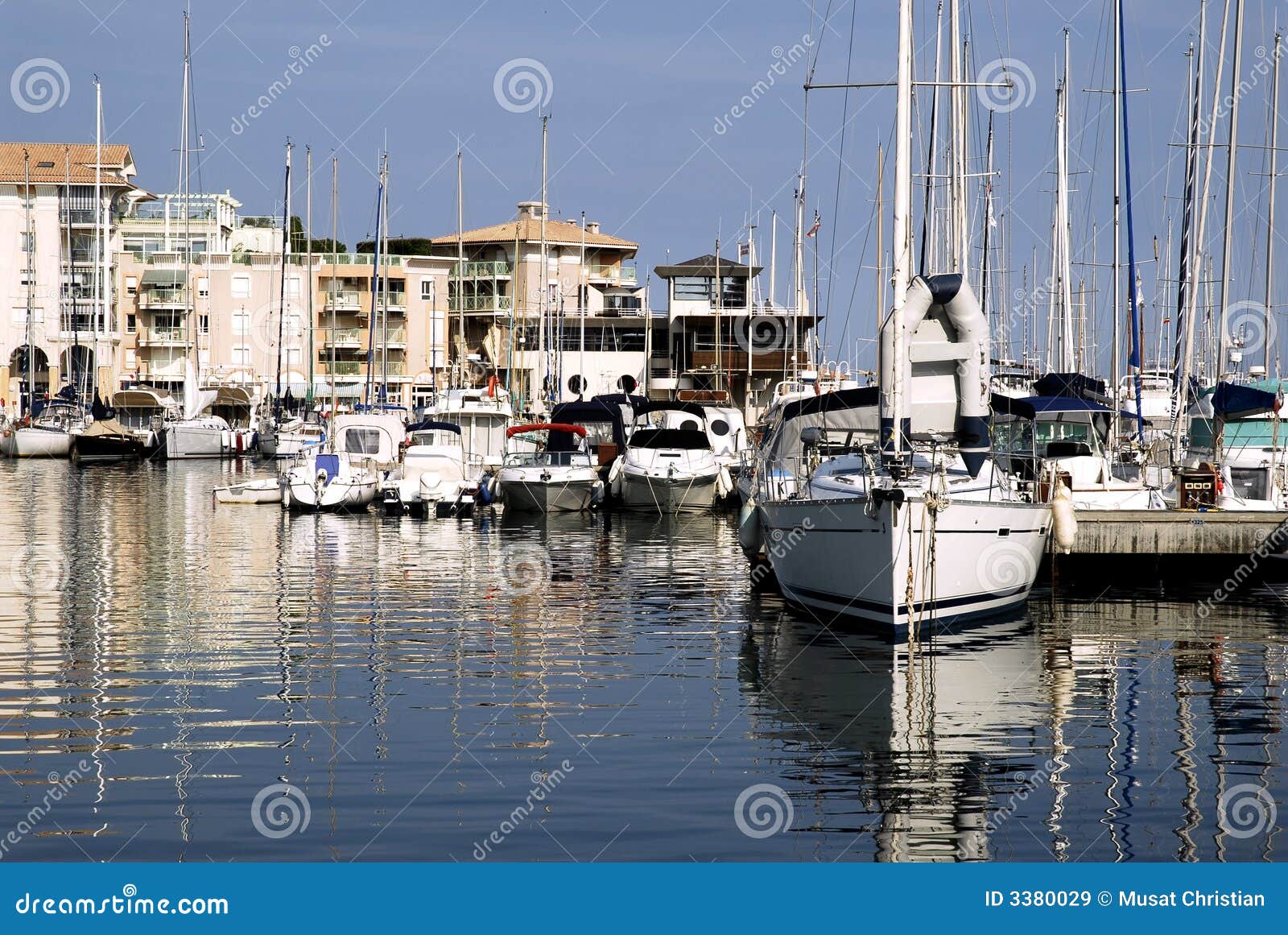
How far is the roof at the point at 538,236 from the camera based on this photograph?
10019 centimetres

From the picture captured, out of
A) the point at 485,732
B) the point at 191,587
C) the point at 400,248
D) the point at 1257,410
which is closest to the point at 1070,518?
the point at 1257,410

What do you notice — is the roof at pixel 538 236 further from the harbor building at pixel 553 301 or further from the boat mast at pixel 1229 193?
the boat mast at pixel 1229 193

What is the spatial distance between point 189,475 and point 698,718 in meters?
44.0

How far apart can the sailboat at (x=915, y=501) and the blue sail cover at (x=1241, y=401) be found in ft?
31.4

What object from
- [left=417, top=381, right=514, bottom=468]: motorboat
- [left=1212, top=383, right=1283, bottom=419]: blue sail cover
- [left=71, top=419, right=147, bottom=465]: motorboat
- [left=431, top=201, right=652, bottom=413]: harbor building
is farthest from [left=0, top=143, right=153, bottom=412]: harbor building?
[left=1212, top=383, right=1283, bottom=419]: blue sail cover

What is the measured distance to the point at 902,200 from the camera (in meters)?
18.5

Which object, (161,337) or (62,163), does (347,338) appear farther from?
(62,163)

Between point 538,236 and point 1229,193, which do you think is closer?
point 1229,193


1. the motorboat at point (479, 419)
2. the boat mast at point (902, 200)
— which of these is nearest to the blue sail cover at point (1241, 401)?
the boat mast at point (902, 200)

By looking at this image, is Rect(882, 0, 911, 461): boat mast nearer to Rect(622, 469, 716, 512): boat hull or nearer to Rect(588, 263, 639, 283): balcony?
Rect(622, 469, 716, 512): boat hull

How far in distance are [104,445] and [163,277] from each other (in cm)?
3534

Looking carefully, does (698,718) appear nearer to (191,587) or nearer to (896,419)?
(896,419)

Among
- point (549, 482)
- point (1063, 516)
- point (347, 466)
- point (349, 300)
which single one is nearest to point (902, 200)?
point (1063, 516)

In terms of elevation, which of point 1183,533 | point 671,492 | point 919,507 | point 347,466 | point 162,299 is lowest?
point 671,492
